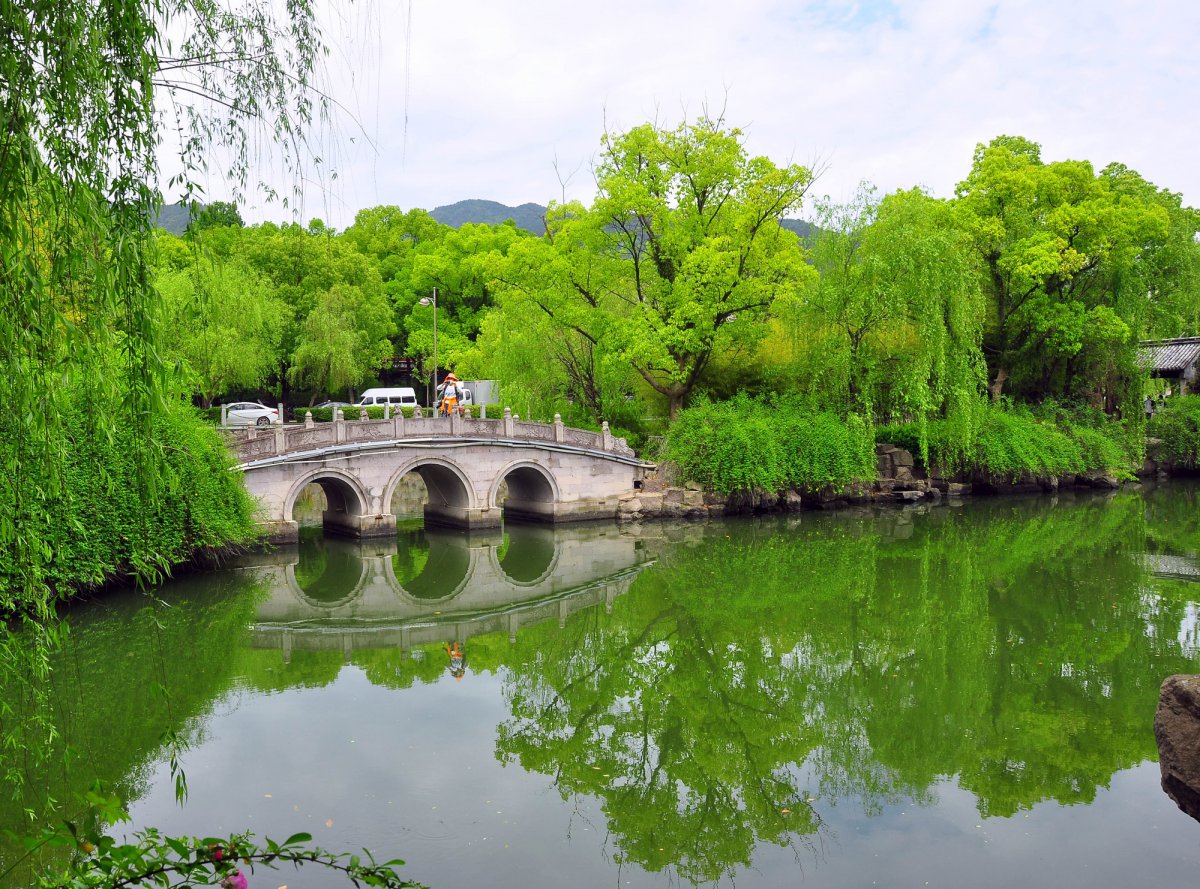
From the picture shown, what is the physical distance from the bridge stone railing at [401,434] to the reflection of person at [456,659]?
7929 mm

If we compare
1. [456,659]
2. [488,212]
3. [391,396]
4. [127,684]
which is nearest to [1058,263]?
[391,396]

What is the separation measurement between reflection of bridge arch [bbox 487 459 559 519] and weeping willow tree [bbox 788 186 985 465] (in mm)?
7881

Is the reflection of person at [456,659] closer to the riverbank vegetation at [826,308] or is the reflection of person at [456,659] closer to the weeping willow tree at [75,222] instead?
the weeping willow tree at [75,222]

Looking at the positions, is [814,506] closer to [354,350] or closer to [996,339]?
[996,339]

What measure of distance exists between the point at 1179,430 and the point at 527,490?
75.5 ft

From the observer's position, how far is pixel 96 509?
14375 mm

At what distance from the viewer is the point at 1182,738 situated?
7039 mm

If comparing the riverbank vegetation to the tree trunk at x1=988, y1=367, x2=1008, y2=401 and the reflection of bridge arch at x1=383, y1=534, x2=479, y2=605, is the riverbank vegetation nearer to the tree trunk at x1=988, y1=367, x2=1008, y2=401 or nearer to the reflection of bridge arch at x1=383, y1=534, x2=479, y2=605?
the tree trunk at x1=988, y1=367, x2=1008, y2=401

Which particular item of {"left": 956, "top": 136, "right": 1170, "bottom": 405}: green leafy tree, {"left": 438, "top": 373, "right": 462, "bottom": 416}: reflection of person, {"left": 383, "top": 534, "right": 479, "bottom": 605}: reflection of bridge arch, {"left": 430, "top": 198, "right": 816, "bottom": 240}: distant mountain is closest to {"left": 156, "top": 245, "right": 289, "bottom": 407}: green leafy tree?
{"left": 438, "top": 373, "right": 462, "bottom": 416}: reflection of person

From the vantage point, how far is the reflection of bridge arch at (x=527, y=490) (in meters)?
24.3

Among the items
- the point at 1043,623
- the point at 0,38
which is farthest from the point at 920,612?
the point at 0,38

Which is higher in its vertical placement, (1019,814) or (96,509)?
(96,509)

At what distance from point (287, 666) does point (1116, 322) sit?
2606 centimetres

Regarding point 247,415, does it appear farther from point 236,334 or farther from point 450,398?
point 450,398
